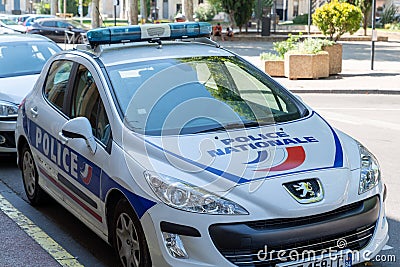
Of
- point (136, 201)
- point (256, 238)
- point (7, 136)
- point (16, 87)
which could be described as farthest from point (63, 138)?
point (16, 87)

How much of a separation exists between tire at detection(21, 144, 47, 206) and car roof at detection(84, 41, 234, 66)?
1.52 meters

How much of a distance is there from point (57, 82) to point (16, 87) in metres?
2.68

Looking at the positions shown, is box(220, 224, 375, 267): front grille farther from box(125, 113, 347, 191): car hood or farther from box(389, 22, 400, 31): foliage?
box(389, 22, 400, 31): foliage

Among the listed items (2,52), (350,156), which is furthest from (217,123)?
(2,52)

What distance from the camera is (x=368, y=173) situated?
4477 millimetres

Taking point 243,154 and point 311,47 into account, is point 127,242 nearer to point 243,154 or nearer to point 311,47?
point 243,154

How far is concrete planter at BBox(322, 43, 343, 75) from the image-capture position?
Answer: 18672 mm

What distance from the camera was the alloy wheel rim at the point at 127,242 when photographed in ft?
14.4

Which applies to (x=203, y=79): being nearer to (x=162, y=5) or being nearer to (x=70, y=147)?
(x=70, y=147)

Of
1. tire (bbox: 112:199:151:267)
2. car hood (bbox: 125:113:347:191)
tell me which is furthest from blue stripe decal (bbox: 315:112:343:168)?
tire (bbox: 112:199:151:267)

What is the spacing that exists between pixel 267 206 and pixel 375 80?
576 inches

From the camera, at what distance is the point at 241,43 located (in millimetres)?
36062

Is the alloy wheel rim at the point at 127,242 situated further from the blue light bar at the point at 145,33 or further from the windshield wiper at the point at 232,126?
the blue light bar at the point at 145,33

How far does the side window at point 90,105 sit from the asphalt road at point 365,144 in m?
1.00
